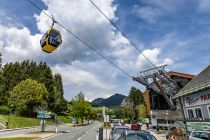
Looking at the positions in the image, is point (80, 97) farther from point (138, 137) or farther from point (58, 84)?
point (138, 137)

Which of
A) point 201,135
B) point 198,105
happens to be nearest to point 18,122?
point 198,105

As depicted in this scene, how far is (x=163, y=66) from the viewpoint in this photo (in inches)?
→ 1203

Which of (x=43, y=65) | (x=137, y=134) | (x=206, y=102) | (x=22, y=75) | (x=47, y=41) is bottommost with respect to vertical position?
(x=137, y=134)

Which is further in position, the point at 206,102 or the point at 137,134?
the point at 206,102

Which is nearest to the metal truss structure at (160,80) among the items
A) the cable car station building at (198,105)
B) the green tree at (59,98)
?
the cable car station building at (198,105)

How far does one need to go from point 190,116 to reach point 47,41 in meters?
20.4

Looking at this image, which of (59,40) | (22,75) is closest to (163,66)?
(59,40)

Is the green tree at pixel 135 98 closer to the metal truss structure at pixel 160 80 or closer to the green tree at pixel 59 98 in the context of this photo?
the green tree at pixel 59 98

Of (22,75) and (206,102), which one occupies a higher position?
(22,75)

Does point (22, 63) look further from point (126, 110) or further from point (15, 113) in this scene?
point (126, 110)

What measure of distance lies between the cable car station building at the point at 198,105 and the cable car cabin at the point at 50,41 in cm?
1505

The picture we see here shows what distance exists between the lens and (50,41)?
26.4 feet

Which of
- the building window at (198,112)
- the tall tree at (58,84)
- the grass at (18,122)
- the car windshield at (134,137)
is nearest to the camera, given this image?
the car windshield at (134,137)

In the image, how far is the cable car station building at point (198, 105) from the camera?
62.6 ft
